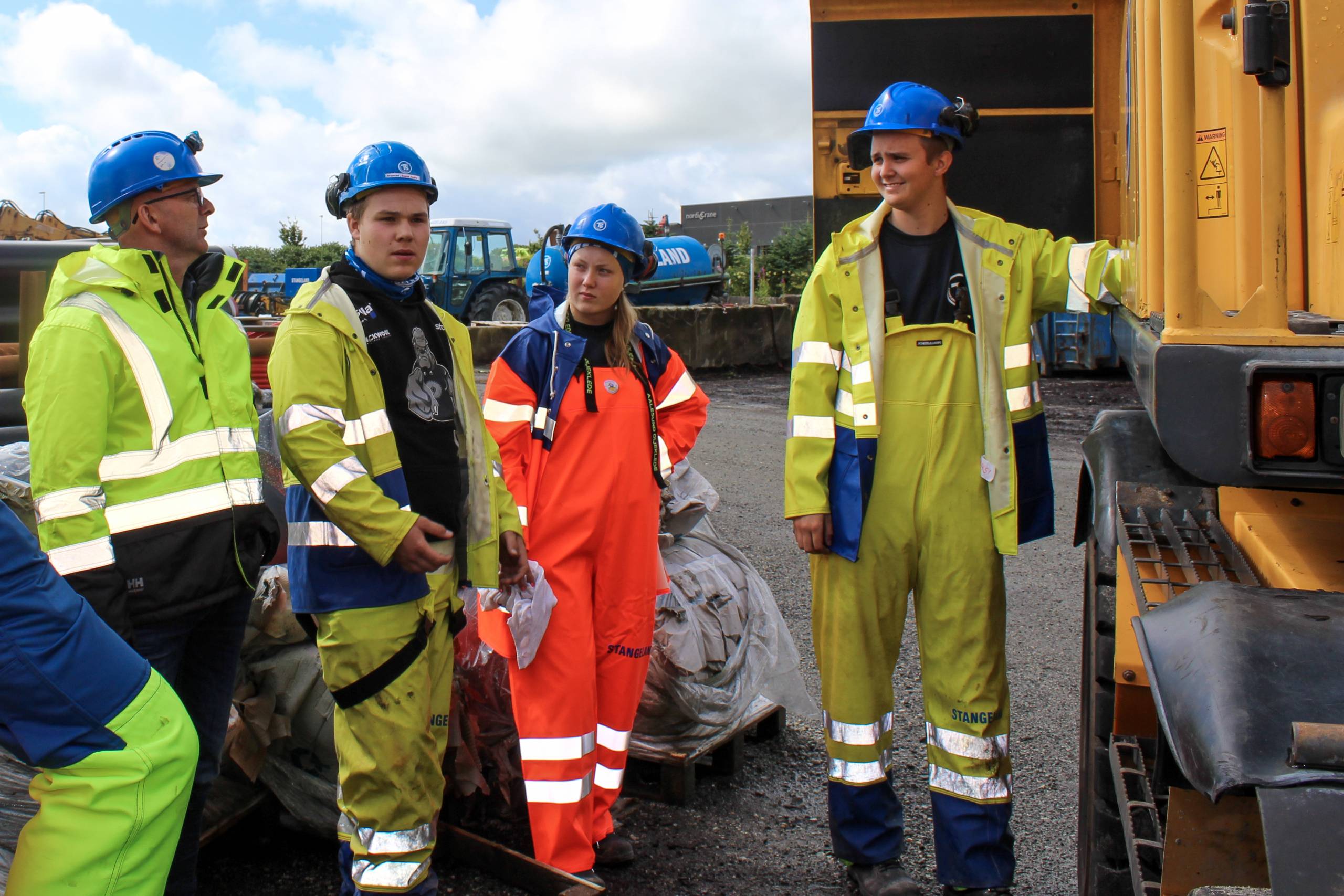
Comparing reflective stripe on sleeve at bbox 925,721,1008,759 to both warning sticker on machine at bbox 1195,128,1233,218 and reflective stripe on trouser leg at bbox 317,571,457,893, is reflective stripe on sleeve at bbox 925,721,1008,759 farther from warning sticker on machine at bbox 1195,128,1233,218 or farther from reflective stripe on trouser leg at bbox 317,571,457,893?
warning sticker on machine at bbox 1195,128,1233,218

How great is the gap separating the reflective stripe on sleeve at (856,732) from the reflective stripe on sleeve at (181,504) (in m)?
1.54

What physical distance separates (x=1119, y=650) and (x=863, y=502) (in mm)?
798

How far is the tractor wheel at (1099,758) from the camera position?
7.40 ft

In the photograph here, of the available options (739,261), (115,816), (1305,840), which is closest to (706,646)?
(115,816)

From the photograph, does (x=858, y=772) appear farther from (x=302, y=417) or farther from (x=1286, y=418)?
(x=302, y=417)

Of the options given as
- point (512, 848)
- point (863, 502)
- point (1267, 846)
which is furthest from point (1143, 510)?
point (512, 848)

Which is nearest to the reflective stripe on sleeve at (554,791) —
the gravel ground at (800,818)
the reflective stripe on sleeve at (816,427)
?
the gravel ground at (800,818)

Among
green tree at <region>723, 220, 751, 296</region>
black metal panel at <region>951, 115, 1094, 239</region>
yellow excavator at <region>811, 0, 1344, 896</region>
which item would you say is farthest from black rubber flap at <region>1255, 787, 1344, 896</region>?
green tree at <region>723, 220, 751, 296</region>

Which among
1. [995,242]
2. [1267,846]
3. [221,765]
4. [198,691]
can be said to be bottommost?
[221,765]

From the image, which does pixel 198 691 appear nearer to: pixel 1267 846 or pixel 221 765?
pixel 221 765

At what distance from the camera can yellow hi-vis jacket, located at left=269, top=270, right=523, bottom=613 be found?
2391 mm

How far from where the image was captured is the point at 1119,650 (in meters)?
2.24

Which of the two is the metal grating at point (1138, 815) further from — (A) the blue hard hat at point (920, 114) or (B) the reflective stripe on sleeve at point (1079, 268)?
(A) the blue hard hat at point (920, 114)

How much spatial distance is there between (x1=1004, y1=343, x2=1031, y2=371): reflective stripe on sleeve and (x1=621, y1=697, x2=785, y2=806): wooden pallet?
1.46 meters
